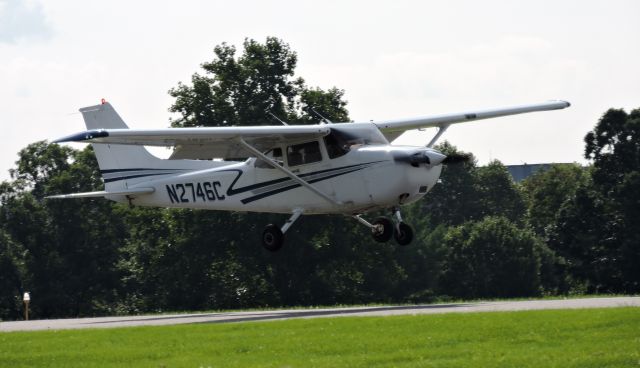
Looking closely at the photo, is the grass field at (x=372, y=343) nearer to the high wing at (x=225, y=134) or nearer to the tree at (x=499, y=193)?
the high wing at (x=225, y=134)

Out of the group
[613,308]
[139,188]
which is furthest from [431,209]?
[613,308]

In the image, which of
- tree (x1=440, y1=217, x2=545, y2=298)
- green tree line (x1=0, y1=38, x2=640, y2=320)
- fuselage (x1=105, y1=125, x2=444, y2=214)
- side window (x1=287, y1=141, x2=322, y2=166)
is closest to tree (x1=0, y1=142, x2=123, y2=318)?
green tree line (x1=0, y1=38, x2=640, y2=320)

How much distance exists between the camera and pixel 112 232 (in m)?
76.2

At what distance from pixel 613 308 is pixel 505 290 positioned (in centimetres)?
5316

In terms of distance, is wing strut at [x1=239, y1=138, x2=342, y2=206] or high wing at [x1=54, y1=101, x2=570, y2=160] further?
wing strut at [x1=239, y1=138, x2=342, y2=206]

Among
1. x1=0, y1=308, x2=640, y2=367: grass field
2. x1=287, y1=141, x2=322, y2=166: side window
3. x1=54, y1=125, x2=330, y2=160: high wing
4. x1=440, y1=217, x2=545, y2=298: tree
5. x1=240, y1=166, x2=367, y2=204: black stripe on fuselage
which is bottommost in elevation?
x1=440, y1=217, x2=545, y2=298: tree

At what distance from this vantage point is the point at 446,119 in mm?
32719

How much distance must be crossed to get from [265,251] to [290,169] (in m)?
30.1

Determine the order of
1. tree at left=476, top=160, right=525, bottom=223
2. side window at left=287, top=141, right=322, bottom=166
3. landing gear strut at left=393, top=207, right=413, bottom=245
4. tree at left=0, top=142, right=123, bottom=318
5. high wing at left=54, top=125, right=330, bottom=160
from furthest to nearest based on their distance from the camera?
tree at left=476, top=160, right=525, bottom=223
tree at left=0, top=142, right=123, bottom=318
landing gear strut at left=393, top=207, right=413, bottom=245
side window at left=287, top=141, right=322, bottom=166
high wing at left=54, top=125, right=330, bottom=160

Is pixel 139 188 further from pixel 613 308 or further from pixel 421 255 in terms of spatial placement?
pixel 421 255

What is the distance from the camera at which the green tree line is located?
59750 mm

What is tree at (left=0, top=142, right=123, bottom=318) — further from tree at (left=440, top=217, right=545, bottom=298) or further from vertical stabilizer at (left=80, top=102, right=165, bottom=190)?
vertical stabilizer at (left=80, top=102, right=165, bottom=190)

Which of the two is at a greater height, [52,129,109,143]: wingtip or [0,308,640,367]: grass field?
[52,129,109,143]: wingtip

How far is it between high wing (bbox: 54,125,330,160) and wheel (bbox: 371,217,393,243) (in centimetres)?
293
